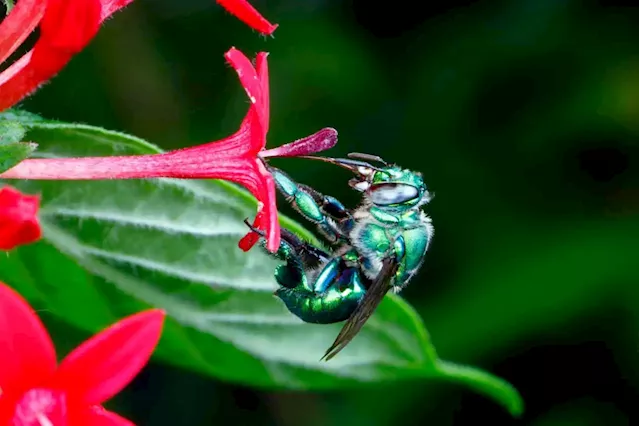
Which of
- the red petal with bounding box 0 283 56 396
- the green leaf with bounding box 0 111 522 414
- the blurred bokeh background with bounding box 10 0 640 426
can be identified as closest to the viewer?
the red petal with bounding box 0 283 56 396

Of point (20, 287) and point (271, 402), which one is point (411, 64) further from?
point (20, 287)

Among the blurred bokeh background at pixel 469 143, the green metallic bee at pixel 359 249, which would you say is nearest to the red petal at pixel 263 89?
the green metallic bee at pixel 359 249

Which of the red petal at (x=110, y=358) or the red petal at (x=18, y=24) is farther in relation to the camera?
the red petal at (x=18, y=24)

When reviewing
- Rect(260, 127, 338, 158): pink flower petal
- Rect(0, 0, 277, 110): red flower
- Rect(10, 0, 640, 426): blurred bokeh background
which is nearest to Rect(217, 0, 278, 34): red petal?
Rect(0, 0, 277, 110): red flower

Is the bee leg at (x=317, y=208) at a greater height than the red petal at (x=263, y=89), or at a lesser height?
lesser

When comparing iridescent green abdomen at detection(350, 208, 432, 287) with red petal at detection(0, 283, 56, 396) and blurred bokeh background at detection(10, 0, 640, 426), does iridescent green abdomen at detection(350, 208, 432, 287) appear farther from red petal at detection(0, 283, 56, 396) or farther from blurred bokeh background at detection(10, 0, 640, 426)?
blurred bokeh background at detection(10, 0, 640, 426)

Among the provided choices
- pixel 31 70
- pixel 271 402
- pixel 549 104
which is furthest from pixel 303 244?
pixel 549 104

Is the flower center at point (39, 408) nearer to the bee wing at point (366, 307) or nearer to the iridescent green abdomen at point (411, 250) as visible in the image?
the bee wing at point (366, 307)

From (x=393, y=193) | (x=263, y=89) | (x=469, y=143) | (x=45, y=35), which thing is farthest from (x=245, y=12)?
(x=469, y=143)
